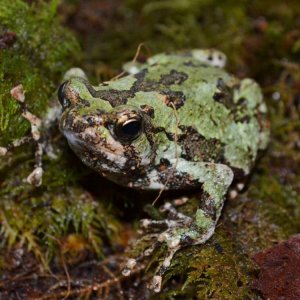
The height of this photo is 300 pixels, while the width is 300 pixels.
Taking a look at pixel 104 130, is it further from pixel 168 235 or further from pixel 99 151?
pixel 168 235

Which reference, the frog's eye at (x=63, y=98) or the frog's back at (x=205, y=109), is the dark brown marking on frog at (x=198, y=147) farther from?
the frog's eye at (x=63, y=98)

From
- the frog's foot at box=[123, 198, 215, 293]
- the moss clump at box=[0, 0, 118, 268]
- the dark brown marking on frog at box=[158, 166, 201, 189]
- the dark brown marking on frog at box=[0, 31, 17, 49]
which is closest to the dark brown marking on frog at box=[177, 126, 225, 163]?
the dark brown marking on frog at box=[158, 166, 201, 189]

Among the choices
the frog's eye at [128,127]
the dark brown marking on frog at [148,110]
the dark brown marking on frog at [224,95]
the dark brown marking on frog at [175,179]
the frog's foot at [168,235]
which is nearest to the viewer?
the frog's eye at [128,127]

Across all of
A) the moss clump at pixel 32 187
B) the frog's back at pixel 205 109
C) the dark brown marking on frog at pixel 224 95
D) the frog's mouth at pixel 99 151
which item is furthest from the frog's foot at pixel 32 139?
the dark brown marking on frog at pixel 224 95

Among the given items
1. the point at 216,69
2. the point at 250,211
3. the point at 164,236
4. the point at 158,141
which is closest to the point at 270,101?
the point at 216,69

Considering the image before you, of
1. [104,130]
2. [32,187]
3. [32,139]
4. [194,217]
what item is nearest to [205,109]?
[194,217]

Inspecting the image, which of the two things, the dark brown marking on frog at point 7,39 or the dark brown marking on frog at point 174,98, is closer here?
the dark brown marking on frog at point 174,98

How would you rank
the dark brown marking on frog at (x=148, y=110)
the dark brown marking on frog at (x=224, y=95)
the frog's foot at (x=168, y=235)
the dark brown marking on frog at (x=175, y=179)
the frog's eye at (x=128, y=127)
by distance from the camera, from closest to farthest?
the frog's eye at (x=128, y=127) < the frog's foot at (x=168, y=235) < the dark brown marking on frog at (x=148, y=110) < the dark brown marking on frog at (x=175, y=179) < the dark brown marking on frog at (x=224, y=95)

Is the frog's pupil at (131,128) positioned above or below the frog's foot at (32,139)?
above
